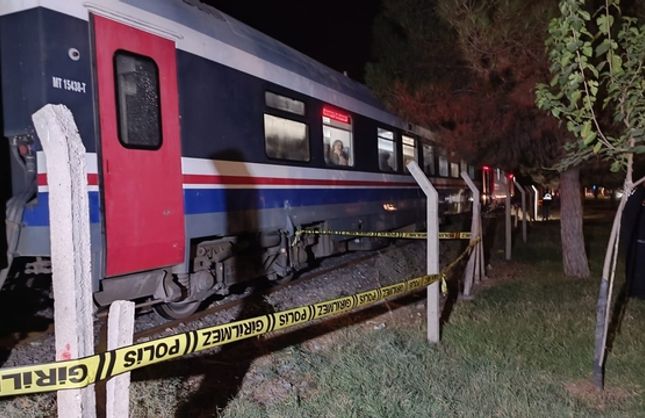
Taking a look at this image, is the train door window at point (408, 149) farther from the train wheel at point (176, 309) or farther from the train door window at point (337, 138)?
the train wheel at point (176, 309)

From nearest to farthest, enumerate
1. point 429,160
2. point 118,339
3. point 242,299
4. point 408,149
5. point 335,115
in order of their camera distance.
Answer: point 118,339, point 242,299, point 335,115, point 408,149, point 429,160

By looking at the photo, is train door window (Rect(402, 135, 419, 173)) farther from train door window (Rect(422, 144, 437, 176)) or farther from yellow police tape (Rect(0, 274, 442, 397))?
yellow police tape (Rect(0, 274, 442, 397))

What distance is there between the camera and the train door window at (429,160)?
1410 cm

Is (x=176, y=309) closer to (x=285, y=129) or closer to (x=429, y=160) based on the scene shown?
(x=285, y=129)

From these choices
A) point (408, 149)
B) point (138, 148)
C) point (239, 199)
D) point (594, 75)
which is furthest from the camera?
point (408, 149)

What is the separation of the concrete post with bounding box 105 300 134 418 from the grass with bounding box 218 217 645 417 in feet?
5.06

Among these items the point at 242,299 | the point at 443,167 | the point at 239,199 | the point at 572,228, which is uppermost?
the point at 443,167

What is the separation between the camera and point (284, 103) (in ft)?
26.3

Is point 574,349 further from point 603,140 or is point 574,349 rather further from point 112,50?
point 112,50

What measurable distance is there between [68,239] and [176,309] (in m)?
4.55

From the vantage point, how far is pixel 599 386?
467 cm

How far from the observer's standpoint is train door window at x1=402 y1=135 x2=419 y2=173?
1281 cm

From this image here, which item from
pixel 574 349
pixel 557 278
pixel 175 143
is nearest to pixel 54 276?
pixel 175 143

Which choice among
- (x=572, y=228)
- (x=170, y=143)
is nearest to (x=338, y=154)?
(x=572, y=228)
